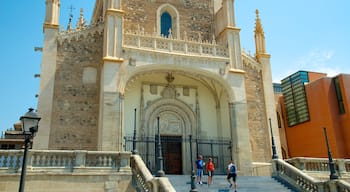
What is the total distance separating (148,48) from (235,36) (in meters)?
5.89

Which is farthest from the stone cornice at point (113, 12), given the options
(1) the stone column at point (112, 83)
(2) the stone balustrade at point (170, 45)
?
(2) the stone balustrade at point (170, 45)

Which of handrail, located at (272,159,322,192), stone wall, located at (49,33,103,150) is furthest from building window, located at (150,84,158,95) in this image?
handrail, located at (272,159,322,192)

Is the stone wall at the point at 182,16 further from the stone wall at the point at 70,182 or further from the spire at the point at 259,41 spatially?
the stone wall at the point at 70,182

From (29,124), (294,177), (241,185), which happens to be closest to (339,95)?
(294,177)

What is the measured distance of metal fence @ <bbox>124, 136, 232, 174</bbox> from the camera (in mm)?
20203

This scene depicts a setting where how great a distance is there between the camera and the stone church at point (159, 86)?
18.5 meters

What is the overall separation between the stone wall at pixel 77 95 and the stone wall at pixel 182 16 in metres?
3.19

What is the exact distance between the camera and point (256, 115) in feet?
73.7

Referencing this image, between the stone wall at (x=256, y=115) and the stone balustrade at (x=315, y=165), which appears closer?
the stone balustrade at (x=315, y=165)

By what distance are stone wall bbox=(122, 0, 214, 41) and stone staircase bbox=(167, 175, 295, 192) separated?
10.8 meters

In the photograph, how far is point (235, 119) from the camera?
20125 millimetres

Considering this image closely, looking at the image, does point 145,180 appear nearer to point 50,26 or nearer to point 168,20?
point 50,26

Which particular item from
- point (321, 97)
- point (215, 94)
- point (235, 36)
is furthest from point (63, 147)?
point (321, 97)

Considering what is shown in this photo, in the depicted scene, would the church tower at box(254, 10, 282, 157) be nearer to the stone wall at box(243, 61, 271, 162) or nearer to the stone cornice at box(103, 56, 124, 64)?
the stone wall at box(243, 61, 271, 162)
